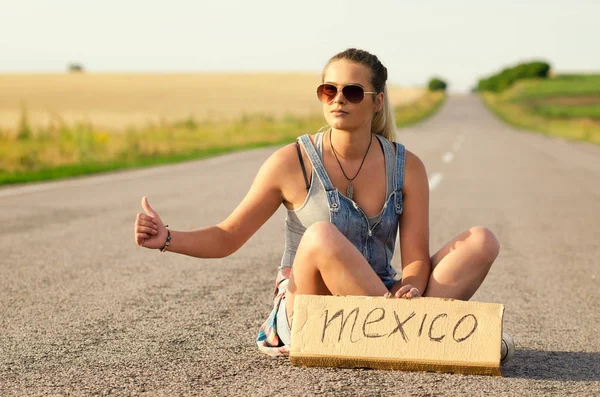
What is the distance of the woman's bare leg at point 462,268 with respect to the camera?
13.1ft

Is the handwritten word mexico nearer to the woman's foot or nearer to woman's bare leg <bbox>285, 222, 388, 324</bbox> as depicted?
woman's bare leg <bbox>285, 222, 388, 324</bbox>

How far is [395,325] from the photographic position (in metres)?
3.73

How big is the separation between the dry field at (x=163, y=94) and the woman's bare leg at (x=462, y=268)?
4340cm

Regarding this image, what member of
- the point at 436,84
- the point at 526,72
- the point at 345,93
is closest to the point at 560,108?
the point at 345,93

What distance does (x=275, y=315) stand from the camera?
162 inches

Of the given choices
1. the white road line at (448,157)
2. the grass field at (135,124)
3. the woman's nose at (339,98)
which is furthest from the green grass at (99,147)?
the woman's nose at (339,98)

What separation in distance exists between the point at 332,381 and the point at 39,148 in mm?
15882

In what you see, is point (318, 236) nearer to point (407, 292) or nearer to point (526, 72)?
point (407, 292)

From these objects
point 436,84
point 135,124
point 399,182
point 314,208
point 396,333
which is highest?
point 399,182

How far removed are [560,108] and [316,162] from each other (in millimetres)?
75343

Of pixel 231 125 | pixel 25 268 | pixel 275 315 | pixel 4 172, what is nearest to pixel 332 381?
pixel 275 315

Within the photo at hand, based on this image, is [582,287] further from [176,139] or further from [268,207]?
[176,139]

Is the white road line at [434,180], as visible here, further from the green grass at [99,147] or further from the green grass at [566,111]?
the green grass at [566,111]

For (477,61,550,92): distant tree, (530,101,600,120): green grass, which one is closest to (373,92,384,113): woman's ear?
(530,101,600,120): green grass
